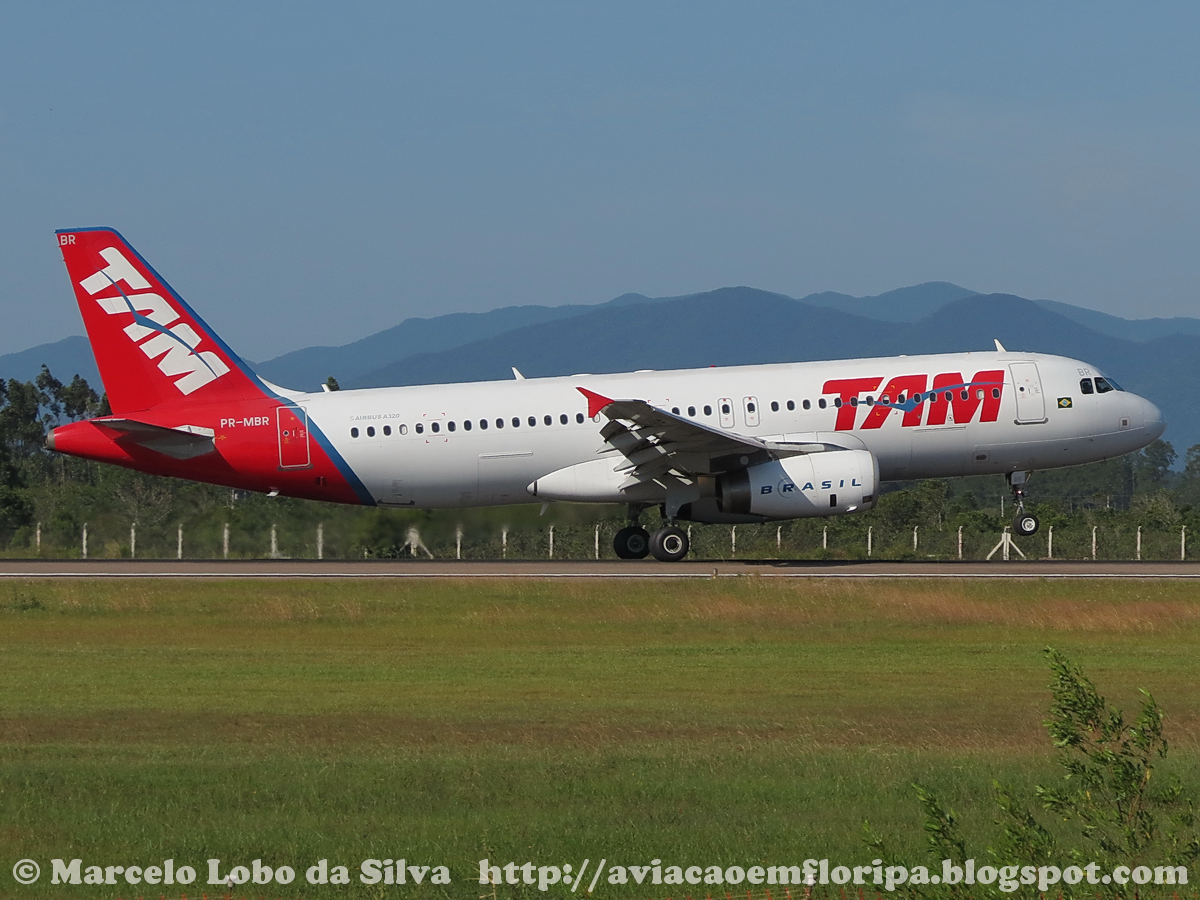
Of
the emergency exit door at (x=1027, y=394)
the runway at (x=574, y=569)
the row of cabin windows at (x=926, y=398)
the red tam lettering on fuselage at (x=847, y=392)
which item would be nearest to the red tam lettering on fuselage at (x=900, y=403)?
the row of cabin windows at (x=926, y=398)

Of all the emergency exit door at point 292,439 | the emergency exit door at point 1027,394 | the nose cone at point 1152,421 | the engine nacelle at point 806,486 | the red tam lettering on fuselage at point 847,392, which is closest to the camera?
the engine nacelle at point 806,486

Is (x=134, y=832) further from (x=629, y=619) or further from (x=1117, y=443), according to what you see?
(x=1117, y=443)

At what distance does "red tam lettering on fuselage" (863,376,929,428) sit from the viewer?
36562 millimetres

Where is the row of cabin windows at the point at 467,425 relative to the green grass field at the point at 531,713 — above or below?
above

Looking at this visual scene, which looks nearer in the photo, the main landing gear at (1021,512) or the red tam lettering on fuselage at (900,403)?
the red tam lettering on fuselage at (900,403)

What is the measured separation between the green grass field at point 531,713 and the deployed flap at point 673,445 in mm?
4282

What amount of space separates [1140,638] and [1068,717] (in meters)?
18.0

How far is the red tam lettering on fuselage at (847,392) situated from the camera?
36.6 m

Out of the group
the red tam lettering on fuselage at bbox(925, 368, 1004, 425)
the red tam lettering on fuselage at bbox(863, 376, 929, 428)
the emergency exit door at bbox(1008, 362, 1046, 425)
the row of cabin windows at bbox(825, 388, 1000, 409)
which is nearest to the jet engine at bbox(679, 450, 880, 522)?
the red tam lettering on fuselage at bbox(863, 376, 929, 428)

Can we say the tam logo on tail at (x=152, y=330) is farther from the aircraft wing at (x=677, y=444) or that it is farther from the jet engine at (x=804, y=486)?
the jet engine at (x=804, y=486)

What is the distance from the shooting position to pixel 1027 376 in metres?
37.8

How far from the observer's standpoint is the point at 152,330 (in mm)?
36656

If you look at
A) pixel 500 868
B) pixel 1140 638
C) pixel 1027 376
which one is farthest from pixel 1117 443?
pixel 500 868

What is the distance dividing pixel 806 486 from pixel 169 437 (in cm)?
1474
